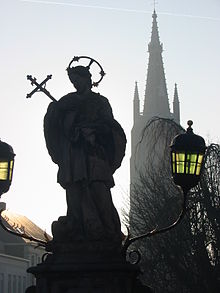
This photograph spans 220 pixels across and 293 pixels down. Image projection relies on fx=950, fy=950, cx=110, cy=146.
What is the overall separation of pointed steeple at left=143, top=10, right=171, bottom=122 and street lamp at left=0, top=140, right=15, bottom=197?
150 meters

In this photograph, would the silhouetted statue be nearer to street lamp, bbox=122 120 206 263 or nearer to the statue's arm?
the statue's arm

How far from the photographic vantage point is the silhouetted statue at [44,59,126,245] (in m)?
10.9

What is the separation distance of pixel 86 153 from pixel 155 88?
6057 inches

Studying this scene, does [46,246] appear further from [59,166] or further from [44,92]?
[44,92]

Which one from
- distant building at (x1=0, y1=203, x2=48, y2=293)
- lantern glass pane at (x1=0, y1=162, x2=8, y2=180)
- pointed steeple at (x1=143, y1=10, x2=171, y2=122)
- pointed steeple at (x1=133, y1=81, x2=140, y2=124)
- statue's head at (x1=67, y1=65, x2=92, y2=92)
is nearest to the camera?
statue's head at (x1=67, y1=65, x2=92, y2=92)

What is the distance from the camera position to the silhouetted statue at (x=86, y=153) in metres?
10.9

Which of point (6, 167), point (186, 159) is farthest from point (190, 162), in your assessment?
point (6, 167)

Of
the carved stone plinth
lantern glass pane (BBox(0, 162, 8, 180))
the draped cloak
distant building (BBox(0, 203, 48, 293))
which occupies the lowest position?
distant building (BBox(0, 203, 48, 293))

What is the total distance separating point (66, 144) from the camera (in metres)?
11.2

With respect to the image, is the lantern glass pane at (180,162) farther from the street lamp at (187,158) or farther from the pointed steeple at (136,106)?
the pointed steeple at (136,106)

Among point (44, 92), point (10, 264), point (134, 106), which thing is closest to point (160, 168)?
point (44, 92)

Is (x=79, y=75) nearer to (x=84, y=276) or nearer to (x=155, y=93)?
(x=84, y=276)

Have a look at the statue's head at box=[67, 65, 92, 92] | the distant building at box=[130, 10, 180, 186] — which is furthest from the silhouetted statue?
the distant building at box=[130, 10, 180, 186]

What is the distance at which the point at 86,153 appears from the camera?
36.4 feet
